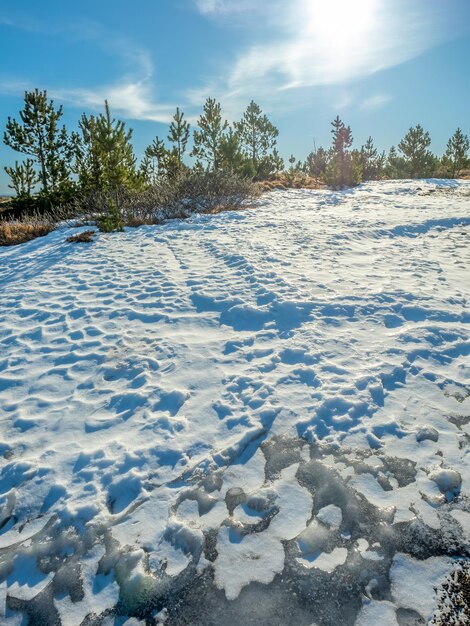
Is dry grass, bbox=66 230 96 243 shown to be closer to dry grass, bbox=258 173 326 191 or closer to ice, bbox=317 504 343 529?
ice, bbox=317 504 343 529

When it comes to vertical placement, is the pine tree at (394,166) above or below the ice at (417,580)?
above

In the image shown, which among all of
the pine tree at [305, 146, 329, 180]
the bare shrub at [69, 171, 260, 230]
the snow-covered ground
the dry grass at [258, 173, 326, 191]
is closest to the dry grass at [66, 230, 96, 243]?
the bare shrub at [69, 171, 260, 230]

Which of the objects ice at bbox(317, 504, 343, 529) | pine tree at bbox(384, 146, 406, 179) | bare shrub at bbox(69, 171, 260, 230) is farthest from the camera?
pine tree at bbox(384, 146, 406, 179)

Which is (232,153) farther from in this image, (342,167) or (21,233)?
(21,233)

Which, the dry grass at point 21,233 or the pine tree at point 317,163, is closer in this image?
the dry grass at point 21,233

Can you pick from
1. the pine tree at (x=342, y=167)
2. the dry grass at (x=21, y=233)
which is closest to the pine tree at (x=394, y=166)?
the pine tree at (x=342, y=167)

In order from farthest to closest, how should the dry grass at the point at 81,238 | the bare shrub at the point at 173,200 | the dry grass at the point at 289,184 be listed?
the dry grass at the point at 289,184 < the bare shrub at the point at 173,200 < the dry grass at the point at 81,238

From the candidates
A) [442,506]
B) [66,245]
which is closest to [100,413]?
[442,506]

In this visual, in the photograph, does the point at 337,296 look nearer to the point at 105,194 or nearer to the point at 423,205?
the point at 423,205

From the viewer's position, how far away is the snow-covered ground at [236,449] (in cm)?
207

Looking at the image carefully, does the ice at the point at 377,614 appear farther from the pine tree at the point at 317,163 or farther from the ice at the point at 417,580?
the pine tree at the point at 317,163

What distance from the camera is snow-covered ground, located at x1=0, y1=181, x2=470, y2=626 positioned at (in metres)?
2.07

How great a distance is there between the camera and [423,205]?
13.9m

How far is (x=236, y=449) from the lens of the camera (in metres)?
3.06
